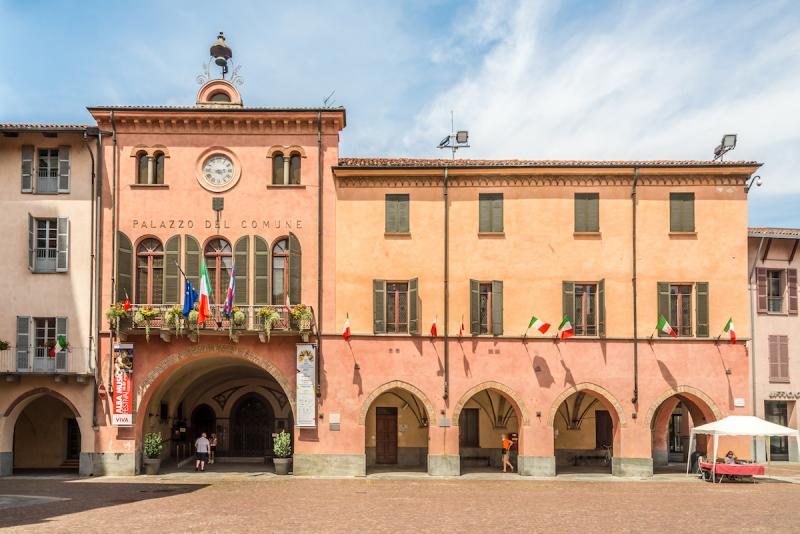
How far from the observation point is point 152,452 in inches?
1204

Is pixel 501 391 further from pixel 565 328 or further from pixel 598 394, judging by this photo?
pixel 598 394

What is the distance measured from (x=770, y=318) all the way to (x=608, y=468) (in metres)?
11.2

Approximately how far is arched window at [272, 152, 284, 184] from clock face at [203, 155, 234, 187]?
1.66 meters

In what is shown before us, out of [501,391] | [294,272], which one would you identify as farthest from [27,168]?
[501,391]

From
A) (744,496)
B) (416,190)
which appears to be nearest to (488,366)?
(416,190)

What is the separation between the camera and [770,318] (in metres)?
37.5

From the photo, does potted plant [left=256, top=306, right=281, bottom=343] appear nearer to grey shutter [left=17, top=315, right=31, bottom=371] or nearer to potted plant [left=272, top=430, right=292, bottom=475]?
potted plant [left=272, top=430, right=292, bottom=475]

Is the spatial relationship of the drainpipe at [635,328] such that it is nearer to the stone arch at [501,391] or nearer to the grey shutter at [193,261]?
the stone arch at [501,391]

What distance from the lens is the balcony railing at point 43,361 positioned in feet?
99.3

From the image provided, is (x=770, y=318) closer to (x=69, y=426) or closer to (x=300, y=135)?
(x=300, y=135)

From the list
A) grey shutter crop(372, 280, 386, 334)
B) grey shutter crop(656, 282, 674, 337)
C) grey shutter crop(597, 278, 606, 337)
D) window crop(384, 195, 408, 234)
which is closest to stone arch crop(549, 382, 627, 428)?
grey shutter crop(597, 278, 606, 337)

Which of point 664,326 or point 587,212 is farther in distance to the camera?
point 587,212

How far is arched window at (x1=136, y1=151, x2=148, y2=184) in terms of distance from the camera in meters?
31.7

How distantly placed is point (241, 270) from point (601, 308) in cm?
1399
